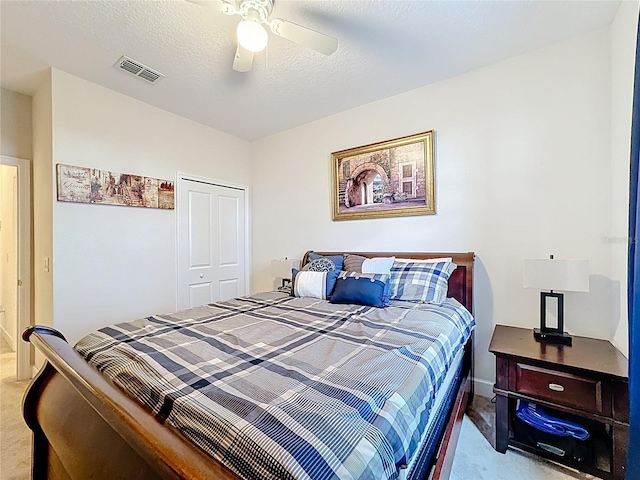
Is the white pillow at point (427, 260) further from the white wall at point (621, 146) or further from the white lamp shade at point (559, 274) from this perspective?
the white wall at point (621, 146)

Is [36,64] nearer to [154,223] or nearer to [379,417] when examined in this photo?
[154,223]

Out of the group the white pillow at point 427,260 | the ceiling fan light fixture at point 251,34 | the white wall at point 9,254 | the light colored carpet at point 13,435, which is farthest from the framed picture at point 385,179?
the white wall at point 9,254

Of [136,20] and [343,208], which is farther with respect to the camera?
[343,208]

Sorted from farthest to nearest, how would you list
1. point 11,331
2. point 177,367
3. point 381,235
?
point 11,331, point 381,235, point 177,367

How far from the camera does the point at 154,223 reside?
121 inches

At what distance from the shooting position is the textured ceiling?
1834 mm

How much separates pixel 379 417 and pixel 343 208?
2537 mm

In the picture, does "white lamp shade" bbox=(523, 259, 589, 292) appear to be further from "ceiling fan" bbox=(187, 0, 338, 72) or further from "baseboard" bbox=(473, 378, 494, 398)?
"ceiling fan" bbox=(187, 0, 338, 72)

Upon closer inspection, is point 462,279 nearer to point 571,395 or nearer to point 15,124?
point 571,395

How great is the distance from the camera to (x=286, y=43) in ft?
7.02

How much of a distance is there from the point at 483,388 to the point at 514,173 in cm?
178

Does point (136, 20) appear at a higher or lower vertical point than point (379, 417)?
higher

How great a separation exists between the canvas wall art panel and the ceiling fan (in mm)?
1856

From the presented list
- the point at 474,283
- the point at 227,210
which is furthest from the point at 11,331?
the point at 474,283
